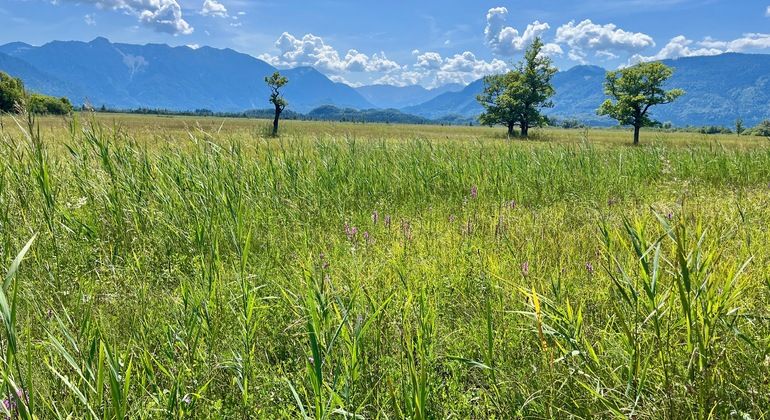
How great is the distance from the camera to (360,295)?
2.42 meters

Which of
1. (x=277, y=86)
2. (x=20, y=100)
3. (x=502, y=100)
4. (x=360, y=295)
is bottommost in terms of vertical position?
(x=360, y=295)

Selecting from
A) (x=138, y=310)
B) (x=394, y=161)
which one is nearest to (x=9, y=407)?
(x=138, y=310)

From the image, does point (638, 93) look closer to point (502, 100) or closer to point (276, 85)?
point (502, 100)

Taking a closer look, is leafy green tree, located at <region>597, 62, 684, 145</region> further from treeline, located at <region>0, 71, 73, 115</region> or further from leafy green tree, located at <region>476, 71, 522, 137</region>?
treeline, located at <region>0, 71, 73, 115</region>

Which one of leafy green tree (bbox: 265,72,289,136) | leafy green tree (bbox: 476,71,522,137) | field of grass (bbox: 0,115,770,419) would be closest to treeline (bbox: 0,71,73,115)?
field of grass (bbox: 0,115,770,419)

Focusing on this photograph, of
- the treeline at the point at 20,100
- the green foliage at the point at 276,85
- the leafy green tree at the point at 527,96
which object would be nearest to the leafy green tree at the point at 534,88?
the leafy green tree at the point at 527,96

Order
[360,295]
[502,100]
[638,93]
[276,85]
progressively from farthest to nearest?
[502,100] < [638,93] < [276,85] < [360,295]

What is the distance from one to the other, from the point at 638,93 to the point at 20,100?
57.0 metres

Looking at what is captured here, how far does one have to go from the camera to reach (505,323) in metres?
2.28

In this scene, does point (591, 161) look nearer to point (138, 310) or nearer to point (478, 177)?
point (478, 177)

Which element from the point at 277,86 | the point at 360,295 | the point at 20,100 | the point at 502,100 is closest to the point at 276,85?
the point at 277,86

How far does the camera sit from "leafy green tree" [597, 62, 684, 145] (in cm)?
4594

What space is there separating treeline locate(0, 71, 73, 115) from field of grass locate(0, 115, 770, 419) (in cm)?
30

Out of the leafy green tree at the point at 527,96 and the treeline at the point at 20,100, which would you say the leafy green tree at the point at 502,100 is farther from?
the treeline at the point at 20,100
